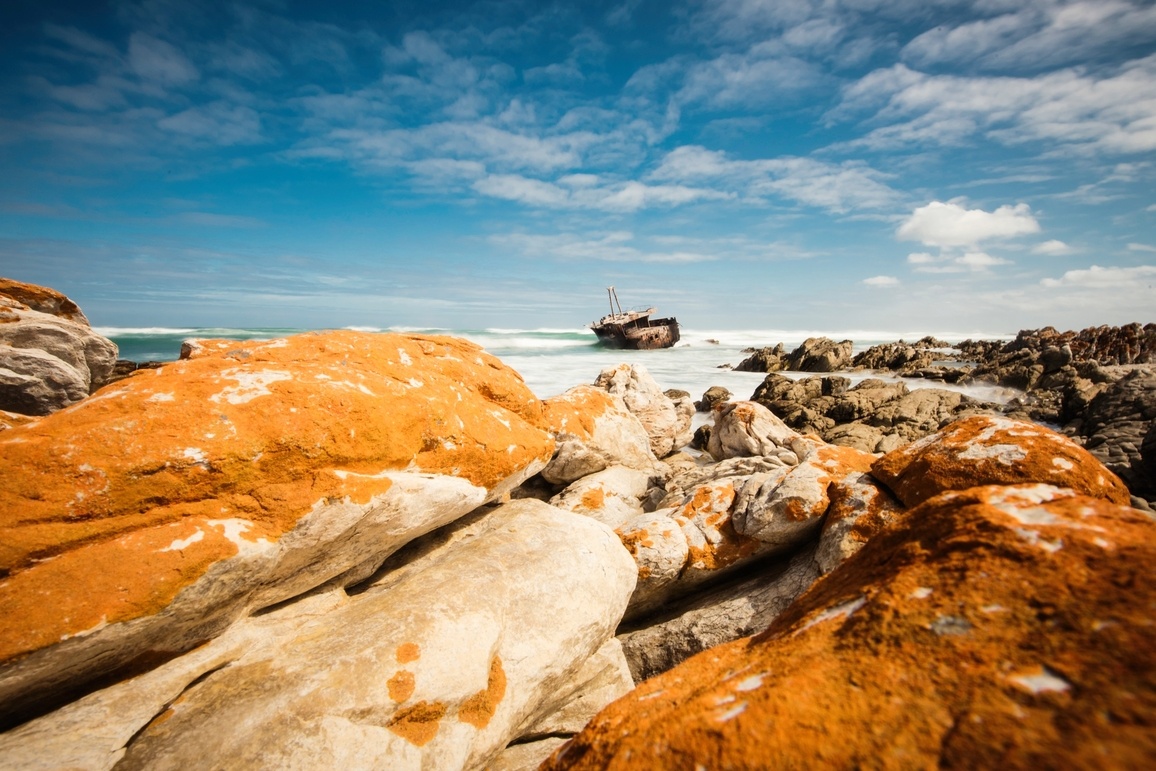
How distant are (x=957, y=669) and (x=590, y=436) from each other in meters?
7.65

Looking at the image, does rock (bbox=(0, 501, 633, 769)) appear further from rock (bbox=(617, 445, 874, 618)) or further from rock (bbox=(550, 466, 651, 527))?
rock (bbox=(550, 466, 651, 527))

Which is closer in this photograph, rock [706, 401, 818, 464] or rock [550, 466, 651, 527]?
rock [550, 466, 651, 527]

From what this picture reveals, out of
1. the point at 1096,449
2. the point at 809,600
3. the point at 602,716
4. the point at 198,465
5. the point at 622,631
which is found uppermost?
the point at 198,465

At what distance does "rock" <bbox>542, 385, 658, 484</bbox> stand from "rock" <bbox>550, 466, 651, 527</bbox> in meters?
0.26

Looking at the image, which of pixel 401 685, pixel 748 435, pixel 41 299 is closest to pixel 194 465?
pixel 401 685

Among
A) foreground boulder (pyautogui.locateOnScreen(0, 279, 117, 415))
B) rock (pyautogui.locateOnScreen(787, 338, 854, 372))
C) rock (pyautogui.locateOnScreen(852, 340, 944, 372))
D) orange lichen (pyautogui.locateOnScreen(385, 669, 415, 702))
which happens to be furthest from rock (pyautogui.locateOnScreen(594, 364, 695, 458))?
rock (pyautogui.locateOnScreen(852, 340, 944, 372))

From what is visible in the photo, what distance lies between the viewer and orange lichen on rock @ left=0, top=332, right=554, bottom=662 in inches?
120

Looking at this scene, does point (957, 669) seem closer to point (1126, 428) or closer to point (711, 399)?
point (1126, 428)

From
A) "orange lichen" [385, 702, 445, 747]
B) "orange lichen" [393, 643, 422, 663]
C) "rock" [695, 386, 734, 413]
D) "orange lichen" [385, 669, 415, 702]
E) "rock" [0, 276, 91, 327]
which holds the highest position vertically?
"rock" [0, 276, 91, 327]

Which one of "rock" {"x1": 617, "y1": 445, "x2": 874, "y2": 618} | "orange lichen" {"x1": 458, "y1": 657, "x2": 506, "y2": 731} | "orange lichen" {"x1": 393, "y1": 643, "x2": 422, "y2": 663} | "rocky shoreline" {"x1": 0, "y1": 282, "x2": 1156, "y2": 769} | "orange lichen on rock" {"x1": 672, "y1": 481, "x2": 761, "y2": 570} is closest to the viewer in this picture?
"rocky shoreline" {"x1": 0, "y1": 282, "x2": 1156, "y2": 769}

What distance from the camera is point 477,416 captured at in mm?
5582

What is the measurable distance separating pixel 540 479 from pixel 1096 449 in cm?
1420

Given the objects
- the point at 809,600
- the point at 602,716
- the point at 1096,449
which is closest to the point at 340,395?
the point at 602,716

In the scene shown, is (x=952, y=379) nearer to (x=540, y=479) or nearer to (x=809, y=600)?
(x=540, y=479)
